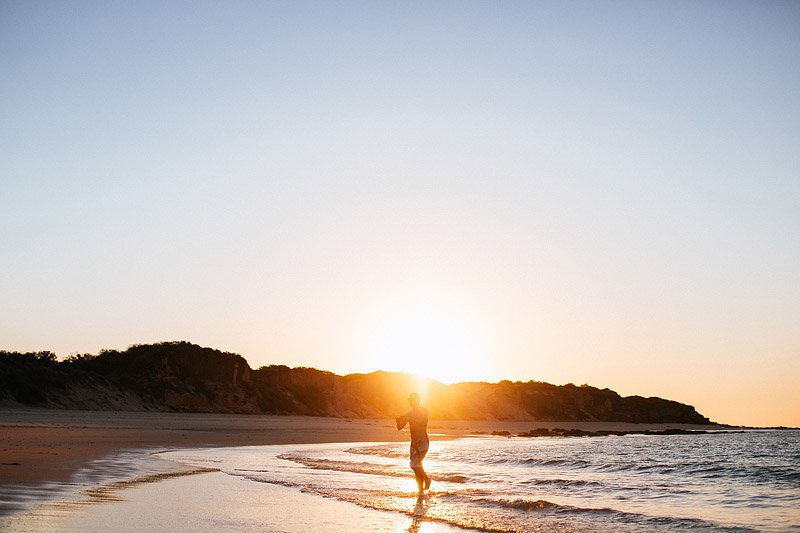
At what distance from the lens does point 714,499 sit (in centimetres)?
1566

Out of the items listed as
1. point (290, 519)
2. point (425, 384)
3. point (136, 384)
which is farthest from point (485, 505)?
point (425, 384)

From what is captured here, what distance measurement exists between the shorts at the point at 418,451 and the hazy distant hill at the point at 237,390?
41.6 meters

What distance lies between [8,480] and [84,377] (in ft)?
166

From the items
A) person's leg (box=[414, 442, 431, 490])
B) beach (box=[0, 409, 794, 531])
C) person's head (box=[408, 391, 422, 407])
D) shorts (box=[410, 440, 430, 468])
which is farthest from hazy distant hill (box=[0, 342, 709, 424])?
person's leg (box=[414, 442, 431, 490])

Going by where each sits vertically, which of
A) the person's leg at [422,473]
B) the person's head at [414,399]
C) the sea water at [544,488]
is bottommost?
the sea water at [544,488]

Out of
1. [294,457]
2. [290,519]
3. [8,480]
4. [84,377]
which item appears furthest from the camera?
[84,377]

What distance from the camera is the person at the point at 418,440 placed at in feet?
50.0

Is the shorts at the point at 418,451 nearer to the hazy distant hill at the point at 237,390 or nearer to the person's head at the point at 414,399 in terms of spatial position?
the person's head at the point at 414,399

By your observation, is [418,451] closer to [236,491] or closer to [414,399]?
[414,399]

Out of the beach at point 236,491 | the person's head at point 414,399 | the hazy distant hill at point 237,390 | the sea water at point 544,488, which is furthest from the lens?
the hazy distant hill at point 237,390

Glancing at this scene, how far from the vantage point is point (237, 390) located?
74.9m

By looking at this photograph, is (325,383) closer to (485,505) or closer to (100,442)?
(100,442)

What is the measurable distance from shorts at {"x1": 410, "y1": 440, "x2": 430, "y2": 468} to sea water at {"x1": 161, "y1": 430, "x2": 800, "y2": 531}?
62 cm

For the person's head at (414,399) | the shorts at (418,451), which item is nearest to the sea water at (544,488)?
the shorts at (418,451)
